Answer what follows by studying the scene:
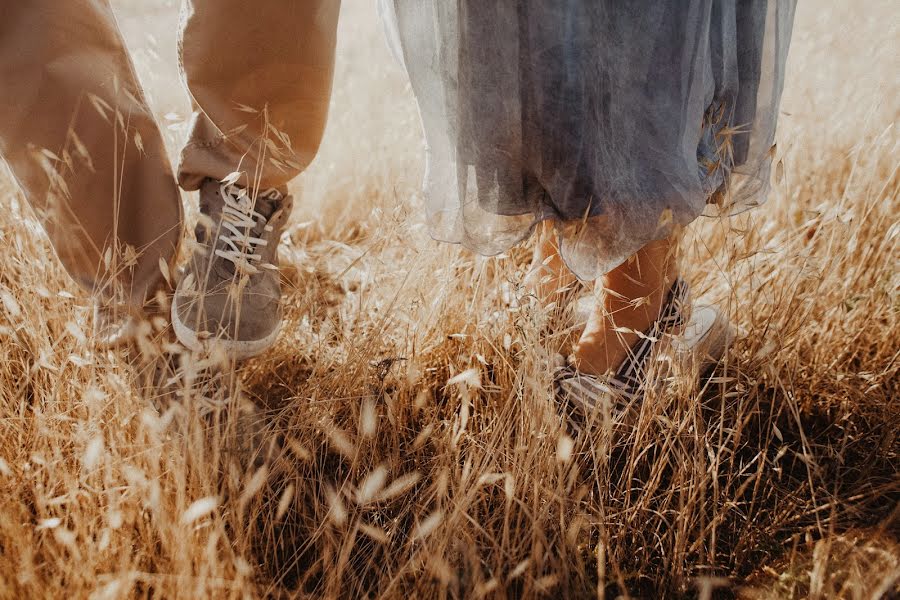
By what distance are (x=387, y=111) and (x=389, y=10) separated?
57.1 inches

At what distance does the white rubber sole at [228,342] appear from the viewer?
0.92 m

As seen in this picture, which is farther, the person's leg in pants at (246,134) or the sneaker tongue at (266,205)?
the sneaker tongue at (266,205)

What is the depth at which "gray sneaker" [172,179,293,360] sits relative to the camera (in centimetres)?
97

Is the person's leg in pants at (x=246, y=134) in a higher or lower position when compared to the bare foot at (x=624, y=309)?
higher

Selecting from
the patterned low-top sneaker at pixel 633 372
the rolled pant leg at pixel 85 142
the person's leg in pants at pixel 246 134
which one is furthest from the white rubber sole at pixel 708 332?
the rolled pant leg at pixel 85 142

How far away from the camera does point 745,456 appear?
0.98 m

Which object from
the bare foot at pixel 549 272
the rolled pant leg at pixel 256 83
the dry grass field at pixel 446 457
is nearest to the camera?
the dry grass field at pixel 446 457

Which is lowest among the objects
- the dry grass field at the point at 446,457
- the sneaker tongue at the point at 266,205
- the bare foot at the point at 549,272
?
the dry grass field at the point at 446,457

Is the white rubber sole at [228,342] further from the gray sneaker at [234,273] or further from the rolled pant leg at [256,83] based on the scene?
the rolled pant leg at [256,83]

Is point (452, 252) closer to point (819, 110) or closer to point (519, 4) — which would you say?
point (519, 4)

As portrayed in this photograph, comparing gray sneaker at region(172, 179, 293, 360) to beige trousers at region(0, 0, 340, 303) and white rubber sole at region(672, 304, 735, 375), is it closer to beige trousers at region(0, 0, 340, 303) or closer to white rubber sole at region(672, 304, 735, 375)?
beige trousers at region(0, 0, 340, 303)

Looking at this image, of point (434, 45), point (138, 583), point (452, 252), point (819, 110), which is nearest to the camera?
point (138, 583)

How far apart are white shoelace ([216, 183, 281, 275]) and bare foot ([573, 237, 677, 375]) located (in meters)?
0.58

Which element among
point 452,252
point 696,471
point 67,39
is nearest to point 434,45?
point 452,252
